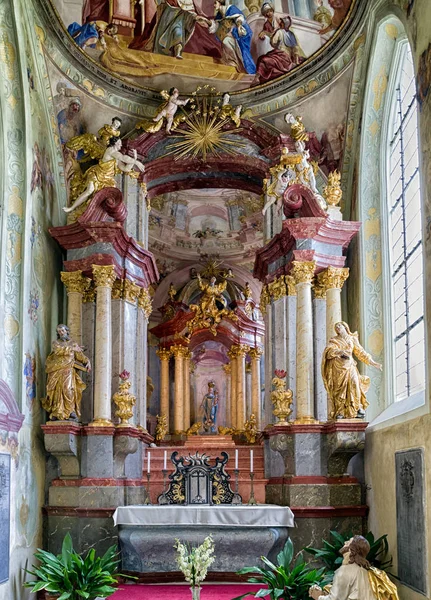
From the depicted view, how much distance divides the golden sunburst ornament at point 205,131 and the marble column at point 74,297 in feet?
11.8

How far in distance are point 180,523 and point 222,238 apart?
11.3m

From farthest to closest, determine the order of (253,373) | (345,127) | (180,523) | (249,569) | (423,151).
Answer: (253,373) → (345,127) → (180,523) → (249,569) → (423,151)

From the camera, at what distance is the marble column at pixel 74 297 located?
50.7ft

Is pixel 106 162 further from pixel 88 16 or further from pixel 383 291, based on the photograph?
pixel 383 291

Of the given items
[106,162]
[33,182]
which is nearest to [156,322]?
[106,162]

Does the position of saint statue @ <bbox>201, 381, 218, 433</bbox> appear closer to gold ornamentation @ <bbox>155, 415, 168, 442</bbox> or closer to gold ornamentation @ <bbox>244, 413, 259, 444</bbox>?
gold ornamentation @ <bbox>244, 413, 259, 444</bbox>

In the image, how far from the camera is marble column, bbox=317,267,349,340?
1527 cm

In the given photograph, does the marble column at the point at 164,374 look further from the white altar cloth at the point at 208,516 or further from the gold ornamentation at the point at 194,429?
the white altar cloth at the point at 208,516

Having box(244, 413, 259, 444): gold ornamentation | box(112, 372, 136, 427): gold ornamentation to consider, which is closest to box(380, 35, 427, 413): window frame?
box(112, 372, 136, 427): gold ornamentation

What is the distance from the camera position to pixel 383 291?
1522 cm

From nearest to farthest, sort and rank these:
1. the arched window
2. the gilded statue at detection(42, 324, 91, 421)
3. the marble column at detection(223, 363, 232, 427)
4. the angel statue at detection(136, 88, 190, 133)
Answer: the arched window, the gilded statue at detection(42, 324, 91, 421), the angel statue at detection(136, 88, 190, 133), the marble column at detection(223, 363, 232, 427)

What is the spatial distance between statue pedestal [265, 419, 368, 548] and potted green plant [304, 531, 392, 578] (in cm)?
46

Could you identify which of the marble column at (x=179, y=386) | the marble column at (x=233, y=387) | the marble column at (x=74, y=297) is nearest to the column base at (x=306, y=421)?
the marble column at (x=74, y=297)

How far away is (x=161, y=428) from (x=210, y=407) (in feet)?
6.28
